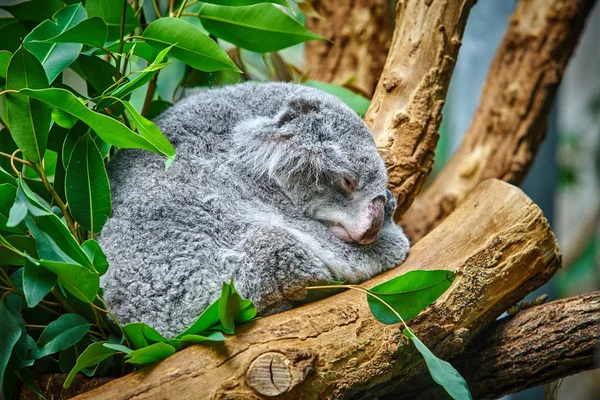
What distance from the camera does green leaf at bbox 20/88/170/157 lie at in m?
1.92

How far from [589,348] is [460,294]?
0.59m

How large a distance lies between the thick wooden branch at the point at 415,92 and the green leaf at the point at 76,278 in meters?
1.55

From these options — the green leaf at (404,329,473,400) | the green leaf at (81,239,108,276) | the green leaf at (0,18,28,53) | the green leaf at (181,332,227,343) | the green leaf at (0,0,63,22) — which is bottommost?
the green leaf at (181,332,227,343)

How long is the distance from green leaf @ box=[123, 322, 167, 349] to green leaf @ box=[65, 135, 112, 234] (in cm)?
40

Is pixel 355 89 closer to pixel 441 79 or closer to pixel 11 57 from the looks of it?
pixel 441 79

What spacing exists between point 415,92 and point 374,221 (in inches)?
35.6

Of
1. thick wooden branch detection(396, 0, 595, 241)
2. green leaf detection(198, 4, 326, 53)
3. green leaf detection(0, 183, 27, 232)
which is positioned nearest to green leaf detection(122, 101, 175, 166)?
green leaf detection(0, 183, 27, 232)

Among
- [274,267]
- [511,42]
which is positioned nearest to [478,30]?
[511,42]

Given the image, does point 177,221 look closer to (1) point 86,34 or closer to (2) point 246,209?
(2) point 246,209

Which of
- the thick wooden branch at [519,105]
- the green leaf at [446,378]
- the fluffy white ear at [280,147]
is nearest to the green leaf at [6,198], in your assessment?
the fluffy white ear at [280,147]

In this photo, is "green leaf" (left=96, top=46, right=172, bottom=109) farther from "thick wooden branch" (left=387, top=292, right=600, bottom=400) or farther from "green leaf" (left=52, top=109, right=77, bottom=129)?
"thick wooden branch" (left=387, top=292, right=600, bottom=400)

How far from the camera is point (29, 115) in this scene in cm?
209

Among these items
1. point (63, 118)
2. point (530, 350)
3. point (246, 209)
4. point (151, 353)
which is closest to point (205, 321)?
point (151, 353)

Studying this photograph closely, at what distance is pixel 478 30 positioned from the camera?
4.84 meters
